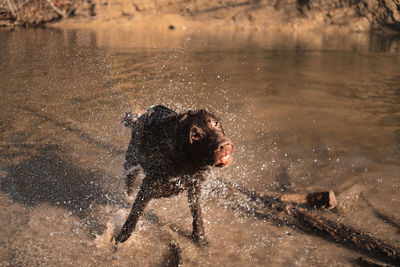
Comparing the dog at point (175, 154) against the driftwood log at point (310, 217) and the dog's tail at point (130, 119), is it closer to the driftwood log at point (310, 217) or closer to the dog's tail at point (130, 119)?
the dog's tail at point (130, 119)

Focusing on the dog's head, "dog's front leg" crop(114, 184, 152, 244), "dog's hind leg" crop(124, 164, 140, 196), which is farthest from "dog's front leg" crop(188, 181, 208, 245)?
"dog's hind leg" crop(124, 164, 140, 196)

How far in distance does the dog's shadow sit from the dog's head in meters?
1.49

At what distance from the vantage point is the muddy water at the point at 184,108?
298 cm

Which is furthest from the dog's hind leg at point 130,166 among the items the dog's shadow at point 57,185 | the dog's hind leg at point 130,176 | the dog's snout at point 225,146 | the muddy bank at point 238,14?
the muddy bank at point 238,14

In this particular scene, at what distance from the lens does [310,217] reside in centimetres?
318

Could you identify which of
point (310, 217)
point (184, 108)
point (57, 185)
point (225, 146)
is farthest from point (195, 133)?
point (184, 108)

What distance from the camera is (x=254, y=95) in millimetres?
7016

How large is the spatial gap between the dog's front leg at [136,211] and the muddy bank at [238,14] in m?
13.3

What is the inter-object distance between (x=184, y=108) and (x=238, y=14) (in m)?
12.6

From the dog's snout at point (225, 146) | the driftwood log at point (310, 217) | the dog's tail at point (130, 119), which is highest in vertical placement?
the dog's snout at point (225, 146)

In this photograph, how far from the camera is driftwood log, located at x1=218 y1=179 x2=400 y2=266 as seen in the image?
284 cm

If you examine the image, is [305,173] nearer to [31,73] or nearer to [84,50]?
[31,73]

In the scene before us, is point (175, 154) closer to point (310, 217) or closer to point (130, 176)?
point (130, 176)

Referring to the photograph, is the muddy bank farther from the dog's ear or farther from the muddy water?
the dog's ear
